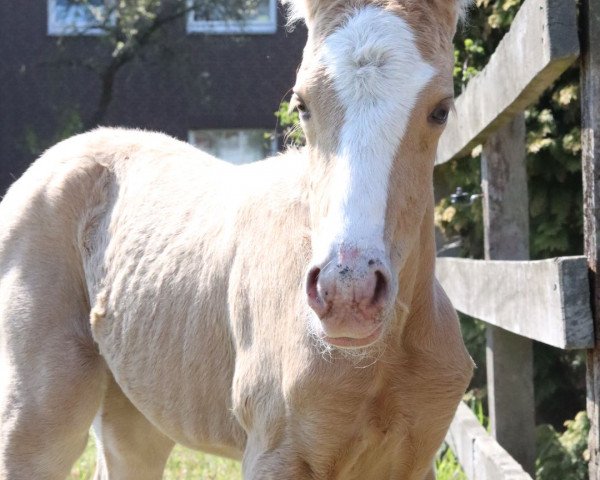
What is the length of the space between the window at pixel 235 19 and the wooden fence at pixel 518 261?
13585mm

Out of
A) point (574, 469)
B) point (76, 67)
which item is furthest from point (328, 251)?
point (76, 67)

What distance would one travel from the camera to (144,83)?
1897cm

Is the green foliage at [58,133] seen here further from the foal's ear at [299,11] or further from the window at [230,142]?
the foal's ear at [299,11]

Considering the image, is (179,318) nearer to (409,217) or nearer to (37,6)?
(409,217)

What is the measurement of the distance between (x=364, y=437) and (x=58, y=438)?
1.63 meters

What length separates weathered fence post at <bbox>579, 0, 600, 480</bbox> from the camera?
9.34ft

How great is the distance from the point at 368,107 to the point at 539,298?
888 millimetres

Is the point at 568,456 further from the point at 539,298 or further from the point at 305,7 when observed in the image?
the point at 305,7

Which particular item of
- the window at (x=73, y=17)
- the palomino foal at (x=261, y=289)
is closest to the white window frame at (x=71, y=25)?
the window at (x=73, y=17)

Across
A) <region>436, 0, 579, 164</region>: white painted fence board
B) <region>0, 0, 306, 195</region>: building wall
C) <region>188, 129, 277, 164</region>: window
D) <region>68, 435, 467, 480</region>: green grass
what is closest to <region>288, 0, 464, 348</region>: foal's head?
<region>436, 0, 579, 164</region>: white painted fence board

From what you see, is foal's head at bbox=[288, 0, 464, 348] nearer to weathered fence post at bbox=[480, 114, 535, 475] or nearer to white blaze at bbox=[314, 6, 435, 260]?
white blaze at bbox=[314, 6, 435, 260]

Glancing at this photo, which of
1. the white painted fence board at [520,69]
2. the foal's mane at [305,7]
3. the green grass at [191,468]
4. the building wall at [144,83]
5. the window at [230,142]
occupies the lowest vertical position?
the green grass at [191,468]

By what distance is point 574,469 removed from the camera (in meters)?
4.66

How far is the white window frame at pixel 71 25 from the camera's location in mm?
18625
